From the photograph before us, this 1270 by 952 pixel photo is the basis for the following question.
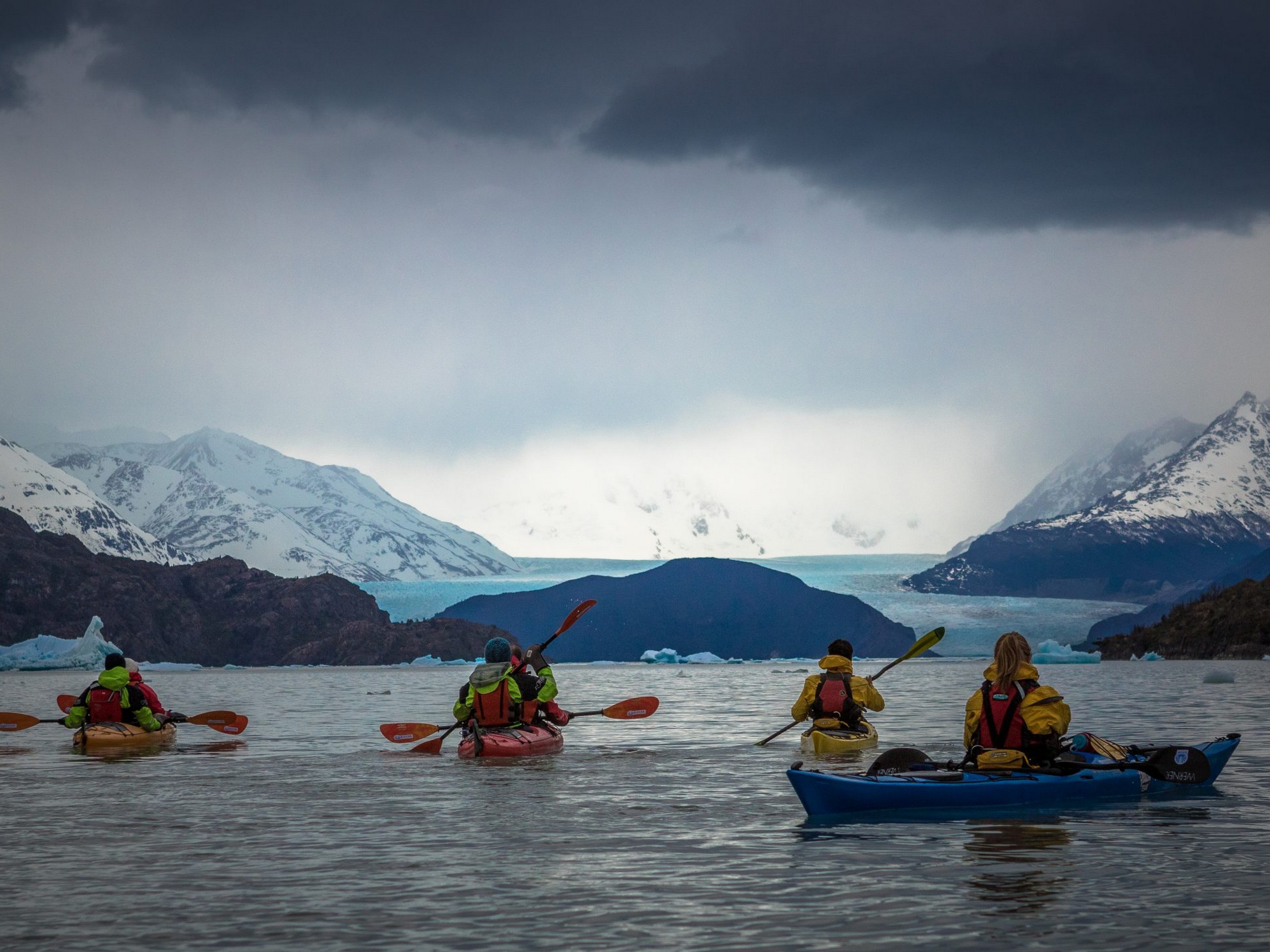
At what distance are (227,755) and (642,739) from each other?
255 inches

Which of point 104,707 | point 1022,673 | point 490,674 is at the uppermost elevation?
point 1022,673

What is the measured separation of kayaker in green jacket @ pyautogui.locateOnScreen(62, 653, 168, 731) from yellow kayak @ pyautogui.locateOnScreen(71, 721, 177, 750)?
0.37 ft

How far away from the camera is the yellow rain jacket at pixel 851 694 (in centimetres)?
1748

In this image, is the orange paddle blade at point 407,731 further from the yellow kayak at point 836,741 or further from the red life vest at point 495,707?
the yellow kayak at point 836,741

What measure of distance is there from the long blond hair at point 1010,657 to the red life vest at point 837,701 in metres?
6.10

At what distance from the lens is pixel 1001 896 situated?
7.94 meters

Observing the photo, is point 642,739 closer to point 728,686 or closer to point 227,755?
point 227,755

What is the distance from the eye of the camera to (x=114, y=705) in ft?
67.7

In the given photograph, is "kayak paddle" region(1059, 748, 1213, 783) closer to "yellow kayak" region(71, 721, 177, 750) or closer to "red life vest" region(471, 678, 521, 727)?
"red life vest" region(471, 678, 521, 727)

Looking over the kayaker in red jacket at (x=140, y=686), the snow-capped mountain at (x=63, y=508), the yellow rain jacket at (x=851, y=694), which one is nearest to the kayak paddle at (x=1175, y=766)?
the yellow rain jacket at (x=851, y=694)

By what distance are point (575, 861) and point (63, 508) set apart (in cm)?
18214

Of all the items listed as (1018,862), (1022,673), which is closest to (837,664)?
(1022,673)

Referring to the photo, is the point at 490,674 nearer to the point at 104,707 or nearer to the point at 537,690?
the point at 537,690

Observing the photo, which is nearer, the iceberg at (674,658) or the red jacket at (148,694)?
the red jacket at (148,694)
